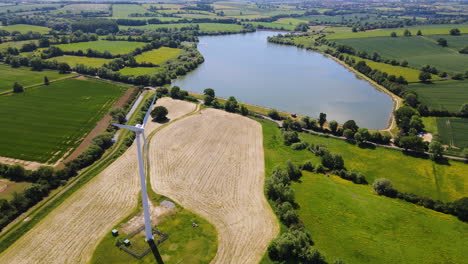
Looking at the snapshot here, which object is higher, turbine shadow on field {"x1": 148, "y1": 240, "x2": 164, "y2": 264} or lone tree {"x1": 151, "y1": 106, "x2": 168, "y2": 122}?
lone tree {"x1": 151, "y1": 106, "x2": 168, "y2": 122}

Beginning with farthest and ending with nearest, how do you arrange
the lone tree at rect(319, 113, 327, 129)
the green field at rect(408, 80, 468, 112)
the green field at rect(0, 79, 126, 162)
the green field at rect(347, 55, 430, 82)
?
1. the green field at rect(347, 55, 430, 82)
2. the green field at rect(408, 80, 468, 112)
3. the lone tree at rect(319, 113, 327, 129)
4. the green field at rect(0, 79, 126, 162)

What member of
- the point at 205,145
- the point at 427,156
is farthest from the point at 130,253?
the point at 427,156

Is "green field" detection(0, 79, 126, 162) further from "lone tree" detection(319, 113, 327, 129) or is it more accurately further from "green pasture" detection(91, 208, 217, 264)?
"lone tree" detection(319, 113, 327, 129)

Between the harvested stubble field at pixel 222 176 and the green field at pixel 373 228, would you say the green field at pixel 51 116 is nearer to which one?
the harvested stubble field at pixel 222 176

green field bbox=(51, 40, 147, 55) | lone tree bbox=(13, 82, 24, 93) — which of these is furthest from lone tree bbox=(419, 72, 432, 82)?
lone tree bbox=(13, 82, 24, 93)

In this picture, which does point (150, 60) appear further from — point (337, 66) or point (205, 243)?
point (205, 243)

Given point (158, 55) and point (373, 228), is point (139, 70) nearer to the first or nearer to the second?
point (158, 55)

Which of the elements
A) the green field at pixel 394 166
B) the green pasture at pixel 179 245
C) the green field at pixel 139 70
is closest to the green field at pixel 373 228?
the green field at pixel 394 166
